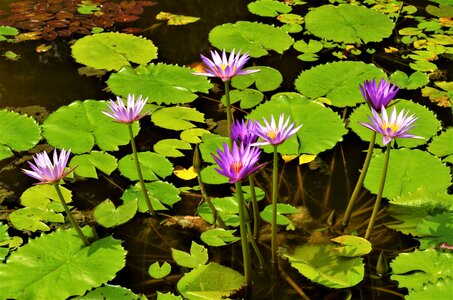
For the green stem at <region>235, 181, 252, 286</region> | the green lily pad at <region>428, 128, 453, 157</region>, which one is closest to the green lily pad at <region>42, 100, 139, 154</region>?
the green stem at <region>235, 181, 252, 286</region>

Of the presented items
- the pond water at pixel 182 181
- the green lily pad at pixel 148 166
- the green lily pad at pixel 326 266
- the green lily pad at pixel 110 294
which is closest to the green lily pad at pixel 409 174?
the pond water at pixel 182 181

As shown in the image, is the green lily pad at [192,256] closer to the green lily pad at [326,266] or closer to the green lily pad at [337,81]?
the green lily pad at [326,266]

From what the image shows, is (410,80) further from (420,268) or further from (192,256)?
(192,256)

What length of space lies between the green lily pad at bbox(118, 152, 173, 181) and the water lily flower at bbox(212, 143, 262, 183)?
85cm

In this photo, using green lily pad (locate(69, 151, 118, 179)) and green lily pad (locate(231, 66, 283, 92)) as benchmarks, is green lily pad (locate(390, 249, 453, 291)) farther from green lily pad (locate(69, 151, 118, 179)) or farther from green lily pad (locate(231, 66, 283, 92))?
green lily pad (locate(231, 66, 283, 92))

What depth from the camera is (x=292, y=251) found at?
2166 millimetres

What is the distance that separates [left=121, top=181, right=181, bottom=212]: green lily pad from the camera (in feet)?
7.71

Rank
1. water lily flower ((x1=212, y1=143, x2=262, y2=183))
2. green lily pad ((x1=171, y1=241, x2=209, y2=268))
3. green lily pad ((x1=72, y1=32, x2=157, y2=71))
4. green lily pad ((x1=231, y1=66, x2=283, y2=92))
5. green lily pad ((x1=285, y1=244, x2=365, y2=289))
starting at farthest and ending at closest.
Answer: green lily pad ((x1=72, y1=32, x2=157, y2=71)), green lily pad ((x1=231, y1=66, x2=283, y2=92)), green lily pad ((x1=171, y1=241, x2=209, y2=268)), green lily pad ((x1=285, y1=244, x2=365, y2=289)), water lily flower ((x1=212, y1=143, x2=262, y2=183))

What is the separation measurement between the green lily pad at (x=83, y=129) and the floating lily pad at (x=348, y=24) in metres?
1.74

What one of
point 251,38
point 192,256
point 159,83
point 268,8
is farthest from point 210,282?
point 268,8

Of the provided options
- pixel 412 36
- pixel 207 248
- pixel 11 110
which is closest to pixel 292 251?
pixel 207 248

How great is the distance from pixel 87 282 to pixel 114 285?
98 millimetres

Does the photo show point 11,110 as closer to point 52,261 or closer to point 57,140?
point 57,140

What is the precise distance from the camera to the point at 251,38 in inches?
146
